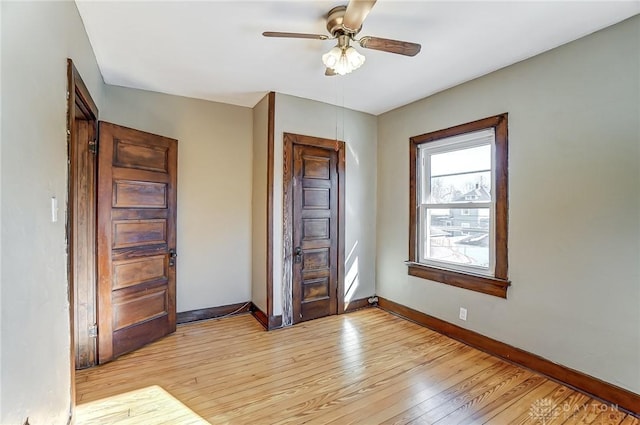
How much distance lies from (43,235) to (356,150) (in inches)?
130

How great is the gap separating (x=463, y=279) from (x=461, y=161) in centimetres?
125

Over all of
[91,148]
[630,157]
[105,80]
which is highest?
[105,80]

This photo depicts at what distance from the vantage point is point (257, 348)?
2.90 metres

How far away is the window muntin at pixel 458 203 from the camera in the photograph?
2.94 meters

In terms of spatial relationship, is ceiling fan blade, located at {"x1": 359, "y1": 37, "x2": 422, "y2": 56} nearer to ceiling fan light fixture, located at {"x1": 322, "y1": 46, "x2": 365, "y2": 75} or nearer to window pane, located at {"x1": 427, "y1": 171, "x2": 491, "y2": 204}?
ceiling fan light fixture, located at {"x1": 322, "y1": 46, "x2": 365, "y2": 75}

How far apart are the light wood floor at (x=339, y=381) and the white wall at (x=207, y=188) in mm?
612

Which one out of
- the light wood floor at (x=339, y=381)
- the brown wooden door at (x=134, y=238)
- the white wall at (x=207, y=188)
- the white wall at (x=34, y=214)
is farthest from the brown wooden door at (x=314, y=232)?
the white wall at (x=34, y=214)

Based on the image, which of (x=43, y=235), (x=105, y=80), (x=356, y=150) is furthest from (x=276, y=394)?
(x=105, y=80)

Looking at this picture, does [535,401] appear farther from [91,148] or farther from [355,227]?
[91,148]

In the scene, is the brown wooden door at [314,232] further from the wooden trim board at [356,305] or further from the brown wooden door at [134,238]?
the brown wooden door at [134,238]

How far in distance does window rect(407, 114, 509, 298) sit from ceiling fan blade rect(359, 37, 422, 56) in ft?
4.25

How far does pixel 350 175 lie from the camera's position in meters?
3.95

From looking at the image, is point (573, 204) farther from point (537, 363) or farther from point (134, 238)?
point (134, 238)

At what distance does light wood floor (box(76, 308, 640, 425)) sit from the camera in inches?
77.7
